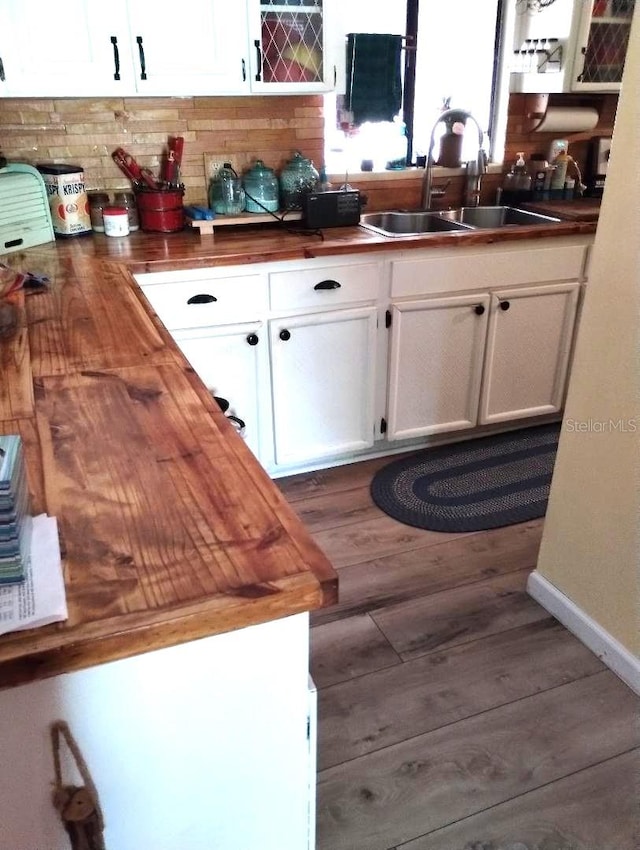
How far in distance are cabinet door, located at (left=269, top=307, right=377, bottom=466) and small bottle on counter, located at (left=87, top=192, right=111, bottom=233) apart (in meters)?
0.81

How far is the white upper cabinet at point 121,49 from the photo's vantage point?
2186mm

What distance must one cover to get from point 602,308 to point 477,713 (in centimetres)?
106

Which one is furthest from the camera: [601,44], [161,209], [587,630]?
[601,44]

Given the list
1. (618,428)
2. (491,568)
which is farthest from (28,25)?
(491,568)

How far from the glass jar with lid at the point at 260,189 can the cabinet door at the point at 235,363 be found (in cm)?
59

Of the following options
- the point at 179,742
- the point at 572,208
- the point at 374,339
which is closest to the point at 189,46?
the point at 374,339

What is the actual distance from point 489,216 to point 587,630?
6.58 feet

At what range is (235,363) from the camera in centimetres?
249

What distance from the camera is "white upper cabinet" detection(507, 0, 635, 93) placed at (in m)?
2.90

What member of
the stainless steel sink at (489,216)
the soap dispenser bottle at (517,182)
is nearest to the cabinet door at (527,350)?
the stainless steel sink at (489,216)

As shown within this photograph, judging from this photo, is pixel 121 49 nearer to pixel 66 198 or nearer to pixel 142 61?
pixel 142 61

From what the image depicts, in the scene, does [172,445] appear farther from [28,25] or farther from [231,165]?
[231,165]

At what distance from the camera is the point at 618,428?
1747mm

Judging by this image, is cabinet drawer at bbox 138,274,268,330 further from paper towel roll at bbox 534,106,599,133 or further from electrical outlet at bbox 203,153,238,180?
paper towel roll at bbox 534,106,599,133
